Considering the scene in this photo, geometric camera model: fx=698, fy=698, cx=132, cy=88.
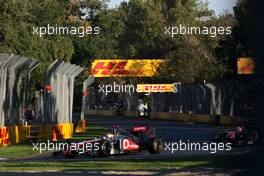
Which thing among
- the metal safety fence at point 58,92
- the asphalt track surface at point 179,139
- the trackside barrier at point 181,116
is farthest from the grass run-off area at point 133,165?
the trackside barrier at point 181,116

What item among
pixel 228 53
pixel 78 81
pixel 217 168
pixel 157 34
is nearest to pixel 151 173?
pixel 217 168

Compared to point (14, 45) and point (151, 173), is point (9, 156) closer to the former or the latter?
point (151, 173)

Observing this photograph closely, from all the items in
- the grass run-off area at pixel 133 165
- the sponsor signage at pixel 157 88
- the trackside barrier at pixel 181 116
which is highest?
the sponsor signage at pixel 157 88

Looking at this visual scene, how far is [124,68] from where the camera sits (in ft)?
234

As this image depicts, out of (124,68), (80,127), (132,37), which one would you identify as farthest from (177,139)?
(132,37)

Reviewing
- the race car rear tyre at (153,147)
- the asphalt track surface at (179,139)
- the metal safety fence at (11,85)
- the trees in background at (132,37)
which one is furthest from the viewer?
the trees in background at (132,37)

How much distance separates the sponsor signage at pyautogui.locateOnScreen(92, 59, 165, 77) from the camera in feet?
219

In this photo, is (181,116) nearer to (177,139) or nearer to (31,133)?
(177,139)

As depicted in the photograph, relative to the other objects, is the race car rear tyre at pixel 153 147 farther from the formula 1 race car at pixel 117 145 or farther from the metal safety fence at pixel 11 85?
the metal safety fence at pixel 11 85

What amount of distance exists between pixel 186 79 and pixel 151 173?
57.5 metres

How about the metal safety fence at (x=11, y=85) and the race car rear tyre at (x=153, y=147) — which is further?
the metal safety fence at (x=11, y=85)

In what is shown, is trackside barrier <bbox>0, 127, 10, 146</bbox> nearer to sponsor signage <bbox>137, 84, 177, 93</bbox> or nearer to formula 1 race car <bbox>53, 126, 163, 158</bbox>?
formula 1 race car <bbox>53, 126, 163, 158</bbox>

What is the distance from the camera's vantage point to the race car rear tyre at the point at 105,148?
21709 mm

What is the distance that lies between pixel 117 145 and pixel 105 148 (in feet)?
1.67
